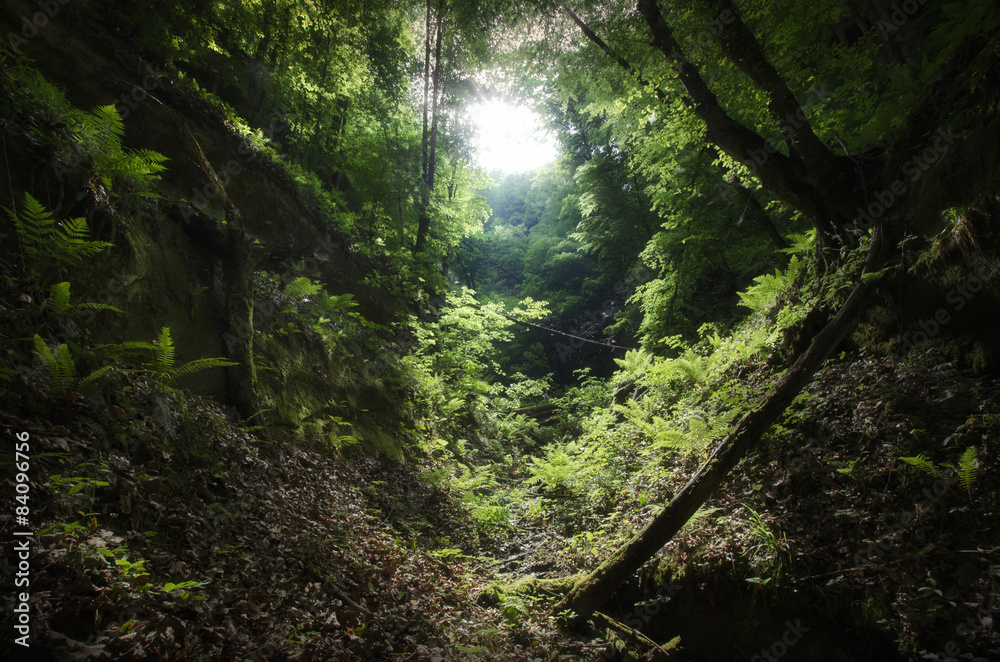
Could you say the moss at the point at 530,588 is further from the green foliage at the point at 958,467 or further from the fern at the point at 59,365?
the fern at the point at 59,365

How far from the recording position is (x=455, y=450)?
9.61 meters

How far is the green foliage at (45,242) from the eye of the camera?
10.7 feet

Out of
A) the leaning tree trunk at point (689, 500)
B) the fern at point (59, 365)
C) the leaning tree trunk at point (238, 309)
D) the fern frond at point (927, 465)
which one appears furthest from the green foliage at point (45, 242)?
the fern frond at point (927, 465)

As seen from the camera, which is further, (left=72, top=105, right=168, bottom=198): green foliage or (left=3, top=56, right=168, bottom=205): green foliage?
(left=72, top=105, right=168, bottom=198): green foliage

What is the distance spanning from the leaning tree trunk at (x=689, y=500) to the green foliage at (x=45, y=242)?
5532mm

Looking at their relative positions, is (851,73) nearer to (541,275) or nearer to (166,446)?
(166,446)

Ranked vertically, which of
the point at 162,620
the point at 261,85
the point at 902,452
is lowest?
the point at 162,620

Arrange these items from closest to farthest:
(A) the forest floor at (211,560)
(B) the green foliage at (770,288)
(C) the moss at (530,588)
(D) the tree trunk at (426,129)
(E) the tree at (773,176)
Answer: (A) the forest floor at (211,560)
(E) the tree at (773,176)
(C) the moss at (530,588)
(B) the green foliage at (770,288)
(D) the tree trunk at (426,129)

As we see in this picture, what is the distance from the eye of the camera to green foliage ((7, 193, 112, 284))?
3.28 m

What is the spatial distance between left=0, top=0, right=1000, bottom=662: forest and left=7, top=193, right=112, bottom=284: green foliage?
38mm

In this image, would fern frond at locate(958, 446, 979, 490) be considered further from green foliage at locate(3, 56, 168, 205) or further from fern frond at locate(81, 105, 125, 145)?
fern frond at locate(81, 105, 125, 145)

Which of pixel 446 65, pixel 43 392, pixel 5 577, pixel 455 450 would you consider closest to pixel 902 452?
pixel 5 577

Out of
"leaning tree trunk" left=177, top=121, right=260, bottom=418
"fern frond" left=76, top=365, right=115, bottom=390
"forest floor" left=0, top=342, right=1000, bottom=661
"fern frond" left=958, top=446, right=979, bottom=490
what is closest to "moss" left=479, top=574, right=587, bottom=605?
"forest floor" left=0, top=342, right=1000, bottom=661

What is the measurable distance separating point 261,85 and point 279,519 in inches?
434
